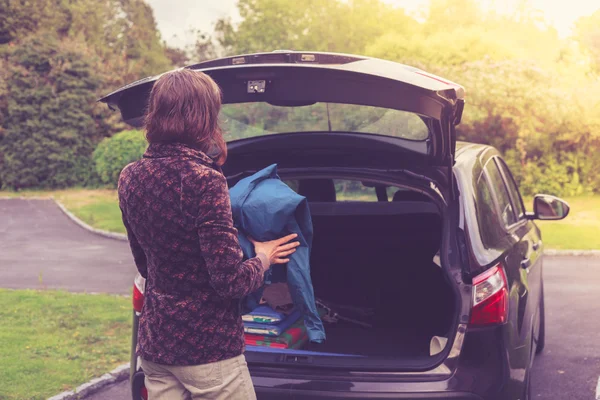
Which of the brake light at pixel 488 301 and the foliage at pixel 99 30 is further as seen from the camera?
the foliage at pixel 99 30

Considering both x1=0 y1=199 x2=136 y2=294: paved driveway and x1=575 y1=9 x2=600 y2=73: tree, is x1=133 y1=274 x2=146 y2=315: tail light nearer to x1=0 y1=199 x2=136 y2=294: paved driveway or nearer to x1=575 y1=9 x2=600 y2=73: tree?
x1=0 y1=199 x2=136 y2=294: paved driveway

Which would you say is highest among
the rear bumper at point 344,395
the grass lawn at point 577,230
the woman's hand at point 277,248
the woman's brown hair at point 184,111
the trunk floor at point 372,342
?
the woman's brown hair at point 184,111

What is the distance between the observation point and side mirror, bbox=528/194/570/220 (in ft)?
16.5

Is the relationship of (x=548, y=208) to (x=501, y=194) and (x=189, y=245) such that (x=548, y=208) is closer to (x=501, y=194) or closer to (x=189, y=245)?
(x=501, y=194)

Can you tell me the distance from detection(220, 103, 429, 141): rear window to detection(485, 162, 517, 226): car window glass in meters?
0.78

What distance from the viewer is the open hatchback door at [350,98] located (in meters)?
2.90

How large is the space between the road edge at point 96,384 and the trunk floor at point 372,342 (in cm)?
187

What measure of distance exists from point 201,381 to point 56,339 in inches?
169

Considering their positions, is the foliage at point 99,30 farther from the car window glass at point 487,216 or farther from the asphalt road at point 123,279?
the car window glass at point 487,216

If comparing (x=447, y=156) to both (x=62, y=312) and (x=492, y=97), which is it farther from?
(x=492, y=97)

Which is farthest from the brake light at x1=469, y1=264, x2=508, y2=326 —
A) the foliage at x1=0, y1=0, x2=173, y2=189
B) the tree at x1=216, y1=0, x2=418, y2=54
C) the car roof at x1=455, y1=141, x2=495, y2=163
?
the tree at x1=216, y1=0, x2=418, y2=54

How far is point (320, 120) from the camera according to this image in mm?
4078

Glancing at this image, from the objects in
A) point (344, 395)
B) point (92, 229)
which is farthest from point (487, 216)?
point (92, 229)

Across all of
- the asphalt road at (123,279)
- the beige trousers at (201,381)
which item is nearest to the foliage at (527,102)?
the asphalt road at (123,279)
